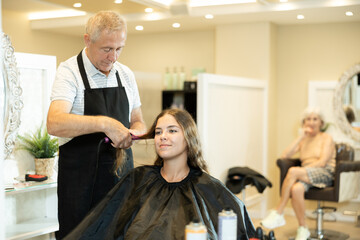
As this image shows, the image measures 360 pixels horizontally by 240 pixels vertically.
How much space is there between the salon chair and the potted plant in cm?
256

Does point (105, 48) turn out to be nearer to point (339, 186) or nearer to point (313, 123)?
point (339, 186)

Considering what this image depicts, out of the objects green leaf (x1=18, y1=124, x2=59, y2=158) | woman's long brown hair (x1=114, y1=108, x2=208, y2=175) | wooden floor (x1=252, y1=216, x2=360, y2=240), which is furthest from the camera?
wooden floor (x1=252, y1=216, x2=360, y2=240)

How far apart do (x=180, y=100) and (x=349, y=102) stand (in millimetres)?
1863

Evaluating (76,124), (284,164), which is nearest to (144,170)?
(76,124)

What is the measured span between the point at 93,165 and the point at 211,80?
2223 millimetres

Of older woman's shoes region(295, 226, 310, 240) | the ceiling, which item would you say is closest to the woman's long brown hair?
the ceiling

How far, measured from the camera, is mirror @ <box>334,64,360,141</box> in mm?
5500

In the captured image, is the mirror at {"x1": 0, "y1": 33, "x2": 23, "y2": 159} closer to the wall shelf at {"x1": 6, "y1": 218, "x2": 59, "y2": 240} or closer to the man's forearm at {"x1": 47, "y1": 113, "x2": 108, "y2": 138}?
the wall shelf at {"x1": 6, "y1": 218, "x2": 59, "y2": 240}

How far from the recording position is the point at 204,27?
232 inches

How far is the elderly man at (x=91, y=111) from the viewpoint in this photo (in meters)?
2.18

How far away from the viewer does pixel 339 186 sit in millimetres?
4719

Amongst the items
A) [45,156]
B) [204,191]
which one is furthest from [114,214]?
[45,156]

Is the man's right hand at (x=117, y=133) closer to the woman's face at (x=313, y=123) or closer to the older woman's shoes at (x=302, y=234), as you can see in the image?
the older woman's shoes at (x=302, y=234)

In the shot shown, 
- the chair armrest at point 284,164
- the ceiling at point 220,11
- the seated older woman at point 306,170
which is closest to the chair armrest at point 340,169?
the seated older woman at point 306,170
